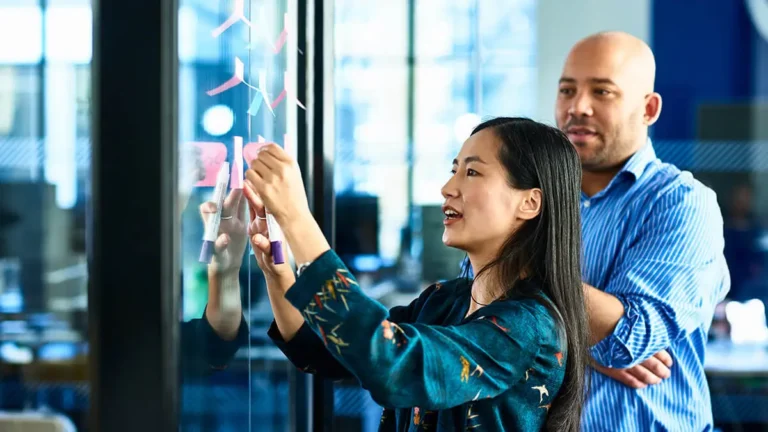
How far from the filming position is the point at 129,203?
0.58 meters

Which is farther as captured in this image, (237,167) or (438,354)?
(237,167)

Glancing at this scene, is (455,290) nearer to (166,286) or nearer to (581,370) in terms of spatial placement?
(581,370)

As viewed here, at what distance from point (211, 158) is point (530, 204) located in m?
0.46

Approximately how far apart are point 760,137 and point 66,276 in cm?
534

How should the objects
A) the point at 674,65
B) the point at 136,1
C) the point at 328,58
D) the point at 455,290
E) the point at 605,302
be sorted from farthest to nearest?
the point at 674,65 → the point at 328,58 → the point at 605,302 → the point at 455,290 → the point at 136,1

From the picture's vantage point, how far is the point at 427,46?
6.15 meters

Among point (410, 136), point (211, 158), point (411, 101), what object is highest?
point (411, 101)

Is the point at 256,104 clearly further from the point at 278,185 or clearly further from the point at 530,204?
the point at 530,204

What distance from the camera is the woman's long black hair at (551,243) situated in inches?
42.8

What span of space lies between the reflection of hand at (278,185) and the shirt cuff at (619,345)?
69 centimetres

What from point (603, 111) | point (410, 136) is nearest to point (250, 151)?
point (603, 111)

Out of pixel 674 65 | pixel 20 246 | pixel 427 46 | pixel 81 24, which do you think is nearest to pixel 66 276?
pixel 20 246

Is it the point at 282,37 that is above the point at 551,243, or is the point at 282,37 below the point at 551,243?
above

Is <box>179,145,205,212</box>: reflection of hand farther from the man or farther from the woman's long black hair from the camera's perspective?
the man
